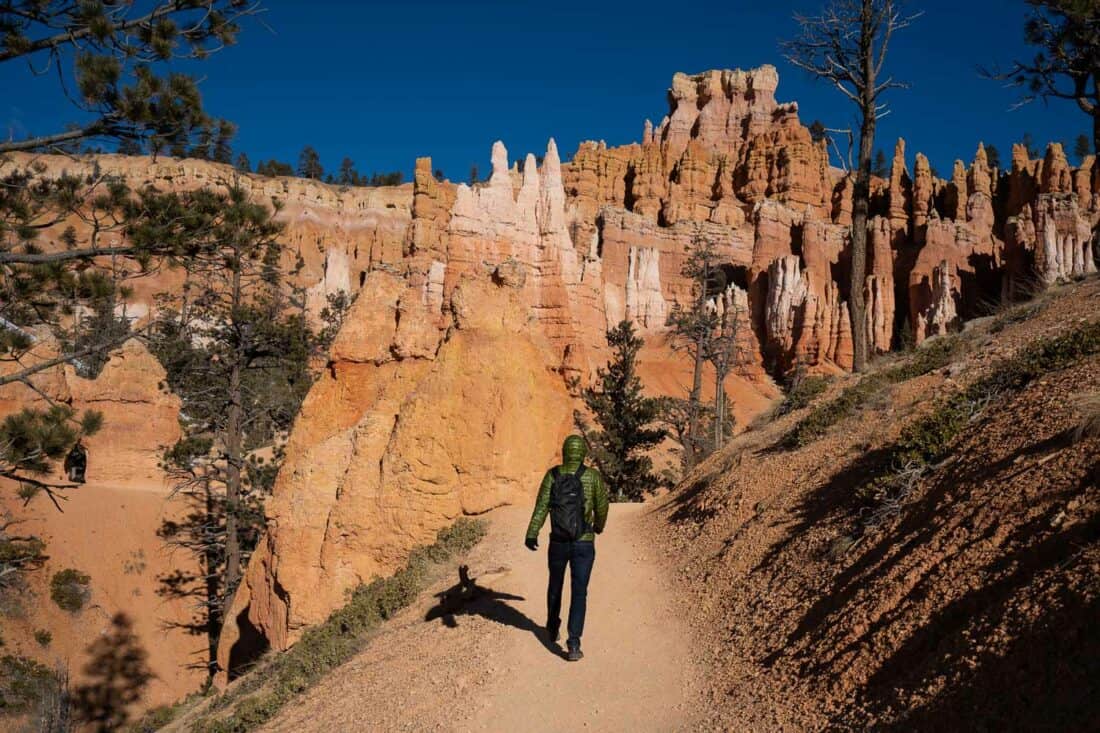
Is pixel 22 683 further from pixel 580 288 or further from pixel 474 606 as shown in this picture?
pixel 580 288

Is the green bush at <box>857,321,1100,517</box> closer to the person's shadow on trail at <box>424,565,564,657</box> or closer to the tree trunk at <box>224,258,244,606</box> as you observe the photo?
the person's shadow on trail at <box>424,565,564,657</box>

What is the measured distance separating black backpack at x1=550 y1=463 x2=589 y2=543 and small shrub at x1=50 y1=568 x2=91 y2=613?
1867 cm

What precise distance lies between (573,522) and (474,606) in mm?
2862

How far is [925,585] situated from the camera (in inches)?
205

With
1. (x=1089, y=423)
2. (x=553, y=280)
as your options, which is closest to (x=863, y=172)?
(x=1089, y=423)

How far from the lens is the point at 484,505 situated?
40.0 ft

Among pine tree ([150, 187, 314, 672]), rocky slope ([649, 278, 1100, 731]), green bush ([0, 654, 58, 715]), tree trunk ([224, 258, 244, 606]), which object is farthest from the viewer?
tree trunk ([224, 258, 244, 606])

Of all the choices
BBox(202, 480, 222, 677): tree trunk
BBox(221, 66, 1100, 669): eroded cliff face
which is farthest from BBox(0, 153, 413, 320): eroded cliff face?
BBox(202, 480, 222, 677): tree trunk

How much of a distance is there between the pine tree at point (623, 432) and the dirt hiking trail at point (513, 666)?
38.3 ft

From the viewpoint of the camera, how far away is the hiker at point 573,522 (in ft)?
22.3

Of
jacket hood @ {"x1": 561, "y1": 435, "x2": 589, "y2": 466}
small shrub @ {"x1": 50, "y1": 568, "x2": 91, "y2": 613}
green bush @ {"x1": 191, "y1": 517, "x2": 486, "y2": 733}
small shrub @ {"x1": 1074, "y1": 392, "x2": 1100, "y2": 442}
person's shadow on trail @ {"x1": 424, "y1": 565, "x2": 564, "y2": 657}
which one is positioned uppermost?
small shrub @ {"x1": 1074, "y1": 392, "x2": 1100, "y2": 442}

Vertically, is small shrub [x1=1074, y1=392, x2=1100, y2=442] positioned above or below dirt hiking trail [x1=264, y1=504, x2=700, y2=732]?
above

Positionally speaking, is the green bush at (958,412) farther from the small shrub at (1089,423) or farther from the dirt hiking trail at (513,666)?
the dirt hiking trail at (513,666)

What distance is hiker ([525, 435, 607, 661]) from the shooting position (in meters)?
6.80
